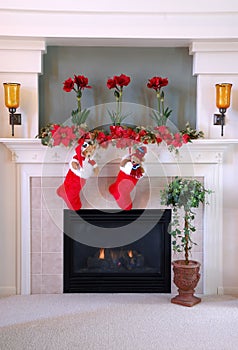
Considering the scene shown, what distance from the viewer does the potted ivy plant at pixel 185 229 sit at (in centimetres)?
327

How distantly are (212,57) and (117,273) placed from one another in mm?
1792

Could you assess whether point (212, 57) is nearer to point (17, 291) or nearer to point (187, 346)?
point (187, 346)

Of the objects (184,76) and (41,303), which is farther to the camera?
(184,76)

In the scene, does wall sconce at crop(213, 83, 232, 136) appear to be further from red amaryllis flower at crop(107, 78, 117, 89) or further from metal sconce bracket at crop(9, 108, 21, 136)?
metal sconce bracket at crop(9, 108, 21, 136)

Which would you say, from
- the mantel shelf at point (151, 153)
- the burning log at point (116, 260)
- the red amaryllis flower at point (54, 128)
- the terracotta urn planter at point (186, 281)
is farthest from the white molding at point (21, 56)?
the terracotta urn planter at point (186, 281)

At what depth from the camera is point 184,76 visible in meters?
3.66

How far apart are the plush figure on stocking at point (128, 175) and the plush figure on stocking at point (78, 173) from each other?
204 millimetres

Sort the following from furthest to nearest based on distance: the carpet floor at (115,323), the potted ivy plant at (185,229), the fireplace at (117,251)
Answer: the fireplace at (117,251) → the potted ivy plant at (185,229) → the carpet floor at (115,323)

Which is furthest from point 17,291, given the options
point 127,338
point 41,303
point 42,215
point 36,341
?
point 127,338

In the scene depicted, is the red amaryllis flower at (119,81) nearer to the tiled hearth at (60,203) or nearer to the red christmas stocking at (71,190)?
the tiled hearth at (60,203)

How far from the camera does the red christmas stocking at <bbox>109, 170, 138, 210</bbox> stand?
3.44 meters

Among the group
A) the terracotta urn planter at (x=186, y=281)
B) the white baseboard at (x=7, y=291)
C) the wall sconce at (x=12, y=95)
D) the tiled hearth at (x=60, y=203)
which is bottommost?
the white baseboard at (x=7, y=291)

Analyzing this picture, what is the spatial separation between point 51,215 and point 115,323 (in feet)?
3.32

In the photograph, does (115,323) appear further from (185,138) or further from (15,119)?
(15,119)
